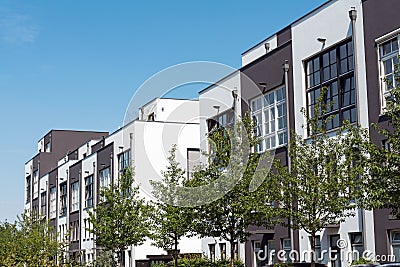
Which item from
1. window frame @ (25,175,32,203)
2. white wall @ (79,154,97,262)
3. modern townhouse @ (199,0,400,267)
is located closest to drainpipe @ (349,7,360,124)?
modern townhouse @ (199,0,400,267)

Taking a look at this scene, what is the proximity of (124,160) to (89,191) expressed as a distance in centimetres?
1126

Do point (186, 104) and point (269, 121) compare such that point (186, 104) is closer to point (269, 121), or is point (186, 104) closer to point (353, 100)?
point (269, 121)

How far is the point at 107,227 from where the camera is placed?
43531 mm

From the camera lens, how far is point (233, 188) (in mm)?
28344

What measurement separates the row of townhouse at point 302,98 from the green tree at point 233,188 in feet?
15.2

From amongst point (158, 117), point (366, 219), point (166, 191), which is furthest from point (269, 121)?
point (158, 117)

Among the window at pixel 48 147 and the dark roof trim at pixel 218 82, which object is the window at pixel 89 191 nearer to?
the dark roof trim at pixel 218 82

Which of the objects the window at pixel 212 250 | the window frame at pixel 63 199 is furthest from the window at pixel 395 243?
the window frame at pixel 63 199

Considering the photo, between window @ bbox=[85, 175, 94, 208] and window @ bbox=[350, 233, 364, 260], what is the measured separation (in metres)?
39.4

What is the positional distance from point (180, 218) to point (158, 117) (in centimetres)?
2797

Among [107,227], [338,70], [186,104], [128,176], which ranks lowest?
[107,227]

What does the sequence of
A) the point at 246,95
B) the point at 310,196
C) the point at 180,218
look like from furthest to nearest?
1. the point at 246,95
2. the point at 180,218
3. the point at 310,196

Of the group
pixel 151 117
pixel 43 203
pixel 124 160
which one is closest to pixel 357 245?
pixel 124 160

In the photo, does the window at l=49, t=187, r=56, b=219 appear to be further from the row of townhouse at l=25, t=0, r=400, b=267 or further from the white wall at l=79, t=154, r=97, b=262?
the row of townhouse at l=25, t=0, r=400, b=267
